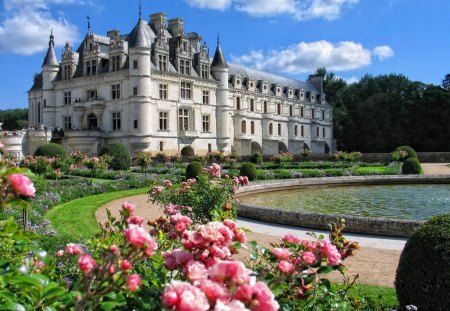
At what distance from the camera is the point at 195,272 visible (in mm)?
2012

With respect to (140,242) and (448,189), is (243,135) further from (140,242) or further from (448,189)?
(140,242)

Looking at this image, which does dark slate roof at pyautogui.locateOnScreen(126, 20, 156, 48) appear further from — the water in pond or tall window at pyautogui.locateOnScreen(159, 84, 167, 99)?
the water in pond

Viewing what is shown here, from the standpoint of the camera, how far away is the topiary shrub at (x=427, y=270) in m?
4.14

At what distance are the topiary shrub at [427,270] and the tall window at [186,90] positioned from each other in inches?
1471

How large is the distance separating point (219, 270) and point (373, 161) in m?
37.2

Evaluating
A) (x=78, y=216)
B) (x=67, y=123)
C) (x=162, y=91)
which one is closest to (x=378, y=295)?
(x=78, y=216)

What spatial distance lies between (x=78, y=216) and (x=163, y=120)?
2759cm

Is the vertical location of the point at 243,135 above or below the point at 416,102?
below

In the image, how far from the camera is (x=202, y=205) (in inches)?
331

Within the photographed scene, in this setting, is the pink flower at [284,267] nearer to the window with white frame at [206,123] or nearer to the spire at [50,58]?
the window with white frame at [206,123]

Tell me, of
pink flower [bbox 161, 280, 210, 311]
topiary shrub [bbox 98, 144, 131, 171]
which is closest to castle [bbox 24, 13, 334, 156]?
topiary shrub [bbox 98, 144, 131, 171]

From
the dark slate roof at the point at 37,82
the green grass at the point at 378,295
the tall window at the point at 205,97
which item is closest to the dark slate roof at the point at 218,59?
the tall window at the point at 205,97

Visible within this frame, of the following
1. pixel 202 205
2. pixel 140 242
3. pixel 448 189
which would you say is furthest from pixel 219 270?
pixel 448 189

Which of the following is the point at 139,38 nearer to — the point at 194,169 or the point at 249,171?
the point at 249,171
